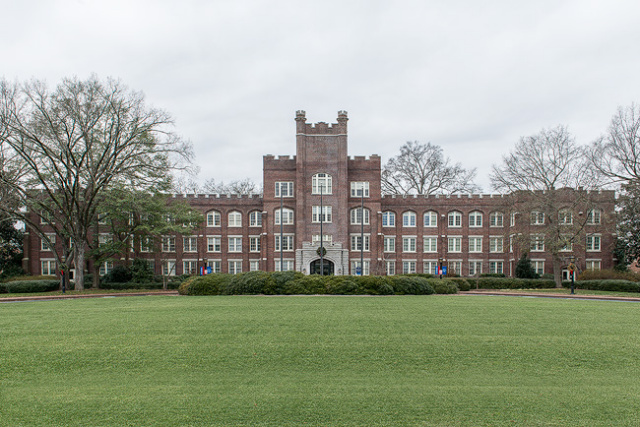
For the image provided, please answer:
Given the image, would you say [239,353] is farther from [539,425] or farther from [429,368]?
[539,425]

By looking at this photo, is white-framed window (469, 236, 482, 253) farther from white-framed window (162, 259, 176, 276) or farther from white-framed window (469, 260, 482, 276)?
white-framed window (162, 259, 176, 276)

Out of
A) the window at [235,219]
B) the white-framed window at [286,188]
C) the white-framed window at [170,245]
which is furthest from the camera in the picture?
the window at [235,219]

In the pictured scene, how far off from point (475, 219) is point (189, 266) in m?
29.3

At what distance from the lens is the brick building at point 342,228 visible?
44.7 m

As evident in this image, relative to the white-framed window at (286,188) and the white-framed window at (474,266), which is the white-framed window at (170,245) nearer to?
the white-framed window at (286,188)

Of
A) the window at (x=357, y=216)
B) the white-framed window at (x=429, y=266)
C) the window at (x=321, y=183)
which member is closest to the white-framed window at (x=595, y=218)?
the white-framed window at (x=429, y=266)

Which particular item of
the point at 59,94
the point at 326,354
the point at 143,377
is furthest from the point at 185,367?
the point at 59,94

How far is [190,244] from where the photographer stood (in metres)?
48.7

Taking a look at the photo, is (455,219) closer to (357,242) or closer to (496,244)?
(496,244)

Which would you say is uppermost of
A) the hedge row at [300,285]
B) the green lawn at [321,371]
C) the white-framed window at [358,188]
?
the white-framed window at [358,188]

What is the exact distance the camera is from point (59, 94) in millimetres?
31078

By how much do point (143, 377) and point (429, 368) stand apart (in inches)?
200

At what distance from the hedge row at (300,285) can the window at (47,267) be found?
27.5 metres

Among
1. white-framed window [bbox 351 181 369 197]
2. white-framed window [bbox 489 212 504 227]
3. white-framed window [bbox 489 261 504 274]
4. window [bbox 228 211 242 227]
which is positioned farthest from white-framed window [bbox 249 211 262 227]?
white-framed window [bbox 489 261 504 274]
